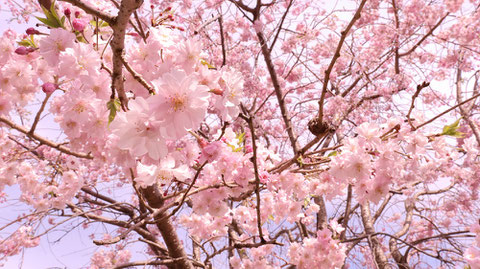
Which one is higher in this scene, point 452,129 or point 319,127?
point 452,129

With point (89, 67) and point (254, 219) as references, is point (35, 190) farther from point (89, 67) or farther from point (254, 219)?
point (89, 67)

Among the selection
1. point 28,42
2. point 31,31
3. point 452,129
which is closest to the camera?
point 31,31

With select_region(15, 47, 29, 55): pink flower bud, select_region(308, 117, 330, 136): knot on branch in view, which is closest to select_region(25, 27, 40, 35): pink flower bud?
select_region(15, 47, 29, 55): pink flower bud

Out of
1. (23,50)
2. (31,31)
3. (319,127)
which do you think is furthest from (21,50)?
(319,127)

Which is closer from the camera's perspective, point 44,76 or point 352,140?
point 44,76

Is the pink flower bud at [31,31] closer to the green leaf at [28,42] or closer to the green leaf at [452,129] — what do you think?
the green leaf at [28,42]

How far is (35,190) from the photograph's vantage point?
3582 mm

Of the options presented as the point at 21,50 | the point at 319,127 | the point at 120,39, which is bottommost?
the point at 319,127

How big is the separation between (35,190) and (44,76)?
2.76m

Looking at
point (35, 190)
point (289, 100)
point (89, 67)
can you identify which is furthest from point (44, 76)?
point (289, 100)

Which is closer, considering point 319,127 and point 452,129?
point 319,127

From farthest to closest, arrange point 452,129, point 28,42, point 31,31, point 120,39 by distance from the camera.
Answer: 1. point 452,129
2. point 28,42
3. point 31,31
4. point 120,39

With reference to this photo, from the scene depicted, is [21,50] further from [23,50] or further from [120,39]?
[120,39]

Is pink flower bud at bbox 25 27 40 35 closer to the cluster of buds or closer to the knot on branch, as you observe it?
the cluster of buds
